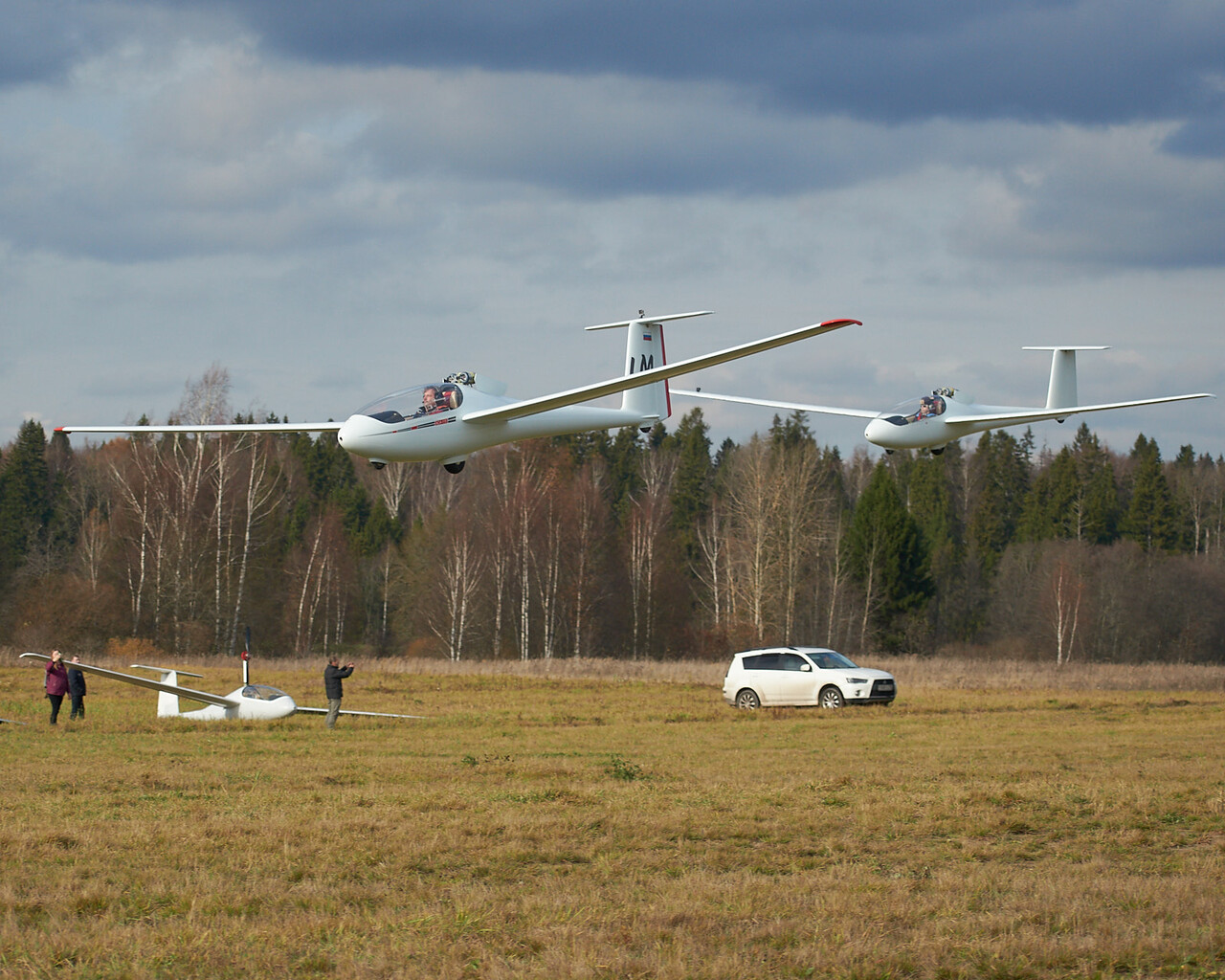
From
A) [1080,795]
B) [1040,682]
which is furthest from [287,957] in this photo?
[1040,682]

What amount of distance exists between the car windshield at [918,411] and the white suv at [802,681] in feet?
44.1

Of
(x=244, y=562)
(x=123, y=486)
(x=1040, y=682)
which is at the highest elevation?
(x=123, y=486)

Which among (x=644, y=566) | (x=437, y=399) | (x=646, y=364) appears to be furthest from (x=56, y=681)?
(x=644, y=566)

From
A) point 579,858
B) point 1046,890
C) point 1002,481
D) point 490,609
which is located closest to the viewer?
point 1046,890

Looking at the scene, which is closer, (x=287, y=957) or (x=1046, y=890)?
(x=287, y=957)

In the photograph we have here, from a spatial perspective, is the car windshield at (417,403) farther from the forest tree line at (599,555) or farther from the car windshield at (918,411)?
the forest tree line at (599,555)

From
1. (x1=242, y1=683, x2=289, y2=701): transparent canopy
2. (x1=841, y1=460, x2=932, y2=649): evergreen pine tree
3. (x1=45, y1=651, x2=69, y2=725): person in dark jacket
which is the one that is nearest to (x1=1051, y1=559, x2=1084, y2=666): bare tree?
(x1=841, y1=460, x2=932, y2=649): evergreen pine tree

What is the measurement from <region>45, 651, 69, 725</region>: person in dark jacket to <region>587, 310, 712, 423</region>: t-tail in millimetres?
12870

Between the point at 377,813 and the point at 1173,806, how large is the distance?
7538mm

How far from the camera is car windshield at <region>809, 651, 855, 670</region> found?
26750mm

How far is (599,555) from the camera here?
58.8m

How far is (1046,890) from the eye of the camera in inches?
316

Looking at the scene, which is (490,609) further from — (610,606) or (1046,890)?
(1046,890)

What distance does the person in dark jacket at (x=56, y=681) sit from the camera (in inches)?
868
